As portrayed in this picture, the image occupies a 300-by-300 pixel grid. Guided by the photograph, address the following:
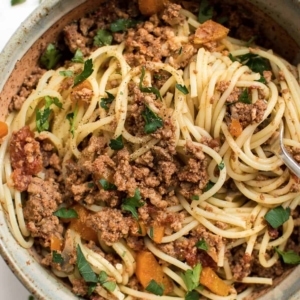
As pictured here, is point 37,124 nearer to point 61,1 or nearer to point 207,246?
point 61,1

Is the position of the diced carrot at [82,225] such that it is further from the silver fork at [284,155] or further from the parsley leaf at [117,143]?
the silver fork at [284,155]

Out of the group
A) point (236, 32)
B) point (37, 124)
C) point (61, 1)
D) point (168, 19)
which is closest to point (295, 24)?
point (236, 32)

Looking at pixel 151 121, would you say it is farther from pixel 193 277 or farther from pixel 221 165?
pixel 193 277

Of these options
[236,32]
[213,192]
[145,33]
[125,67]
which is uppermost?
[236,32]

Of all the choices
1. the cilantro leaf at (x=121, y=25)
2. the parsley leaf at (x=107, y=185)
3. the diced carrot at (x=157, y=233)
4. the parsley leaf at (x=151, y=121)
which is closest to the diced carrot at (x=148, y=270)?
the diced carrot at (x=157, y=233)

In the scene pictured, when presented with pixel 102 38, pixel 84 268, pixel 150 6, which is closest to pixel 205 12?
pixel 150 6
